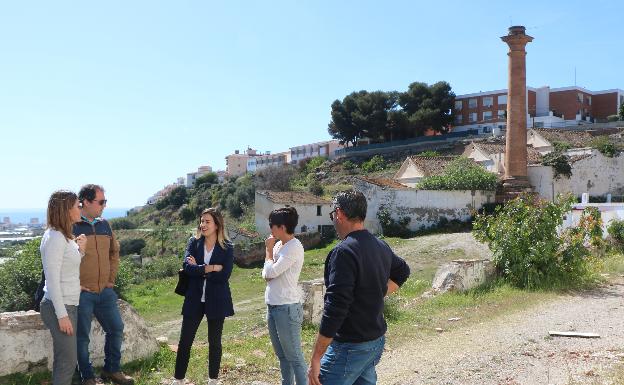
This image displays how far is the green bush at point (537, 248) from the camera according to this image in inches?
439

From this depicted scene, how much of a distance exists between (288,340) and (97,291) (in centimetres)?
185

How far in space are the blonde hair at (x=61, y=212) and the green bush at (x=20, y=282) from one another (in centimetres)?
1189

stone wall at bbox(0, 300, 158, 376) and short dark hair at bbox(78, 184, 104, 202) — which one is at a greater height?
short dark hair at bbox(78, 184, 104, 202)

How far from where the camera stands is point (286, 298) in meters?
4.81

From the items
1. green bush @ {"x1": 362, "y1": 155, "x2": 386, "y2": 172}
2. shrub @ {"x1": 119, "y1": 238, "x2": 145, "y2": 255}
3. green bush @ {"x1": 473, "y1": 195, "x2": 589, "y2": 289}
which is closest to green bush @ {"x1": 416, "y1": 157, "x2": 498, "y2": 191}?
green bush @ {"x1": 473, "y1": 195, "x2": 589, "y2": 289}

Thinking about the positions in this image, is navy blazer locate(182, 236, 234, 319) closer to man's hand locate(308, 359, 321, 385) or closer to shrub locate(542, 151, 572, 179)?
man's hand locate(308, 359, 321, 385)

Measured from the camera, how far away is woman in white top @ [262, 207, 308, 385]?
476 cm

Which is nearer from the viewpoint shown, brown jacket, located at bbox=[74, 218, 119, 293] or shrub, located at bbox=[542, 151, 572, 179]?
brown jacket, located at bbox=[74, 218, 119, 293]

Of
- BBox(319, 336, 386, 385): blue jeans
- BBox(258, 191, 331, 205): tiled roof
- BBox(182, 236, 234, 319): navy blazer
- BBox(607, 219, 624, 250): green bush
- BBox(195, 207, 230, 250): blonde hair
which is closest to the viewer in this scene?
BBox(319, 336, 386, 385): blue jeans

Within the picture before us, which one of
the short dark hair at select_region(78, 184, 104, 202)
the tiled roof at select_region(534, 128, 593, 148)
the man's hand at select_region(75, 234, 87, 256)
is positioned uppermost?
the tiled roof at select_region(534, 128, 593, 148)

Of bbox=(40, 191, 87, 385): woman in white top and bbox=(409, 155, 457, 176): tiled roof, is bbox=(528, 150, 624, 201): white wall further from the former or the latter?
bbox=(40, 191, 87, 385): woman in white top

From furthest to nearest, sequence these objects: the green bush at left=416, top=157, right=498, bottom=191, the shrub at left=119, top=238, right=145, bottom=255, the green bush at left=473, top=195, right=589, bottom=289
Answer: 1. the shrub at left=119, top=238, right=145, bottom=255
2. the green bush at left=416, top=157, right=498, bottom=191
3. the green bush at left=473, top=195, right=589, bottom=289

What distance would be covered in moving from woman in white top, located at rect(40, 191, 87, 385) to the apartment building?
56847 mm

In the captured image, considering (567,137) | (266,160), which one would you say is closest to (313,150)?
(266,160)
